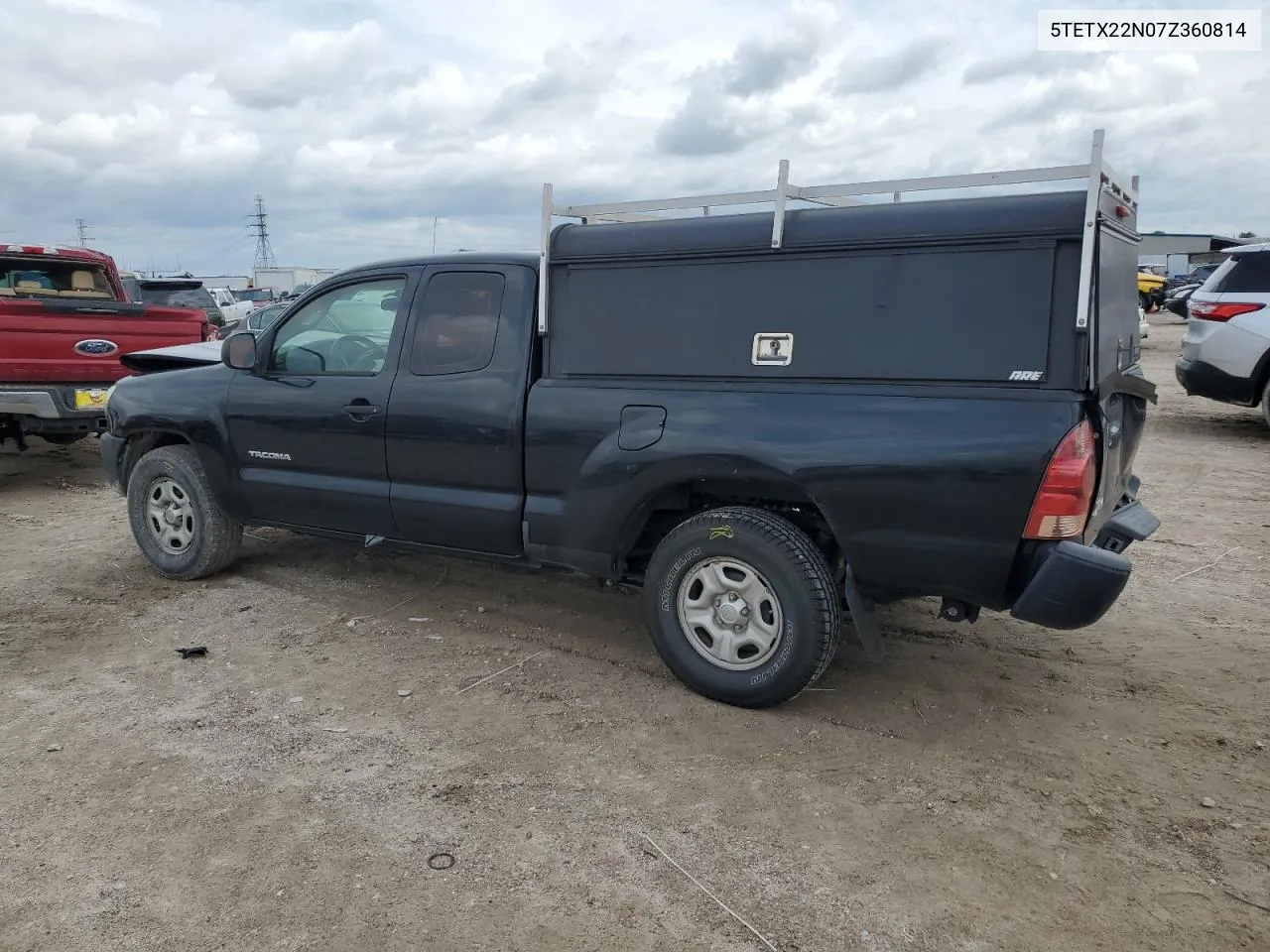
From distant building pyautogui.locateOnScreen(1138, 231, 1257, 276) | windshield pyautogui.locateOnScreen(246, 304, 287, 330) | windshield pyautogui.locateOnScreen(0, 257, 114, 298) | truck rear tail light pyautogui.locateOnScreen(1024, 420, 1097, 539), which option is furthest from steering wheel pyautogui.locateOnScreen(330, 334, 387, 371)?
distant building pyautogui.locateOnScreen(1138, 231, 1257, 276)

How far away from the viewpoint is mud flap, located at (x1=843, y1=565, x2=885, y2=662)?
12.3ft

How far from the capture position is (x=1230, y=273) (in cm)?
1013

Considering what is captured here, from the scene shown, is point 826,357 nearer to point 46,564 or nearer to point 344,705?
point 344,705

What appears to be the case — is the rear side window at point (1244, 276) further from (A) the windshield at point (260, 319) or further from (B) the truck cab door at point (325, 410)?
→ (A) the windshield at point (260, 319)

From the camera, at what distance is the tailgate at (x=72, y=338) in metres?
7.58

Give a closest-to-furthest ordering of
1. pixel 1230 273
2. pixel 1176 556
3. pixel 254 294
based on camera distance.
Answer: pixel 1176 556 → pixel 1230 273 → pixel 254 294

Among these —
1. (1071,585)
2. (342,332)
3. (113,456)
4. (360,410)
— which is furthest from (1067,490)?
(113,456)

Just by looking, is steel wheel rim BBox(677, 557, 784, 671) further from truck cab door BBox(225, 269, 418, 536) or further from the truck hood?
the truck hood

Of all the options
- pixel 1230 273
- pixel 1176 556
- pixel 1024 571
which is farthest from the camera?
pixel 1230 273

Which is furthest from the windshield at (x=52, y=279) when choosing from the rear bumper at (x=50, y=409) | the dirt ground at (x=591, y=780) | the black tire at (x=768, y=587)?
the black tire at (x=768, y=587)

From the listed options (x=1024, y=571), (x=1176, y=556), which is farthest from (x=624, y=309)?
(x=1176, y=556)

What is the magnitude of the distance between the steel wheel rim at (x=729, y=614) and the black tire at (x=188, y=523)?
3.03 meters

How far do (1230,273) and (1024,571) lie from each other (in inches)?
340

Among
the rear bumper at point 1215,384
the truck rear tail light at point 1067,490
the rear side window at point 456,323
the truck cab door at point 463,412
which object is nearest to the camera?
the truck rear tail light at point 1067,490
